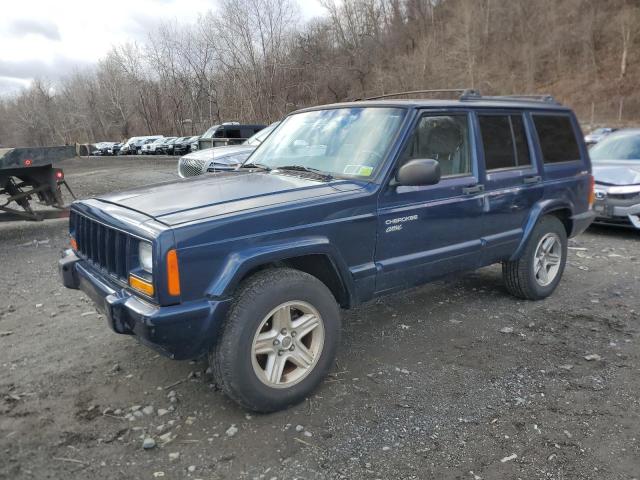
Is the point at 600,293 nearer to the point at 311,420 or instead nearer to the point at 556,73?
the point at 311,420

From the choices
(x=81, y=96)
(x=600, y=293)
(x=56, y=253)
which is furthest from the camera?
(x=81, y=96)

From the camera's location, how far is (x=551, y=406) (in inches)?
130

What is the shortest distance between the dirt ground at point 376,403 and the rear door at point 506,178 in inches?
30.5

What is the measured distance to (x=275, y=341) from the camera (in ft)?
10.4

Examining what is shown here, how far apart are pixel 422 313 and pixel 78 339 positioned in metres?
3.08

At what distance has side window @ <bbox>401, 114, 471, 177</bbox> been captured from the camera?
387 cm

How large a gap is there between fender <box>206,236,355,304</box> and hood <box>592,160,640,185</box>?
6.72 meters

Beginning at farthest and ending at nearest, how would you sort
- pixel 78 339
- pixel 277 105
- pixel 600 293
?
pixel 277 105
pixel 600 293
pixel 78 339

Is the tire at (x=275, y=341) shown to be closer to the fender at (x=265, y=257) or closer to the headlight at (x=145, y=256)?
the fender at (x=265, y=257)

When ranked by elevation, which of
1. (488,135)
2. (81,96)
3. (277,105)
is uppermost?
(81,96)

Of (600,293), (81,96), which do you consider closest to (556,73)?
(600,293)

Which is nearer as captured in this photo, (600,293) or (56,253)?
(600,293)

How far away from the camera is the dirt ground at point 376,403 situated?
2771mm

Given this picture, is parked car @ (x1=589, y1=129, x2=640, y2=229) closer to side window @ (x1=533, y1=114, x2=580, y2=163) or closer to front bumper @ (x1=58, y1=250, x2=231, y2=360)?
side window @ (x1=533, y1=114, x2=580, y2=163)
